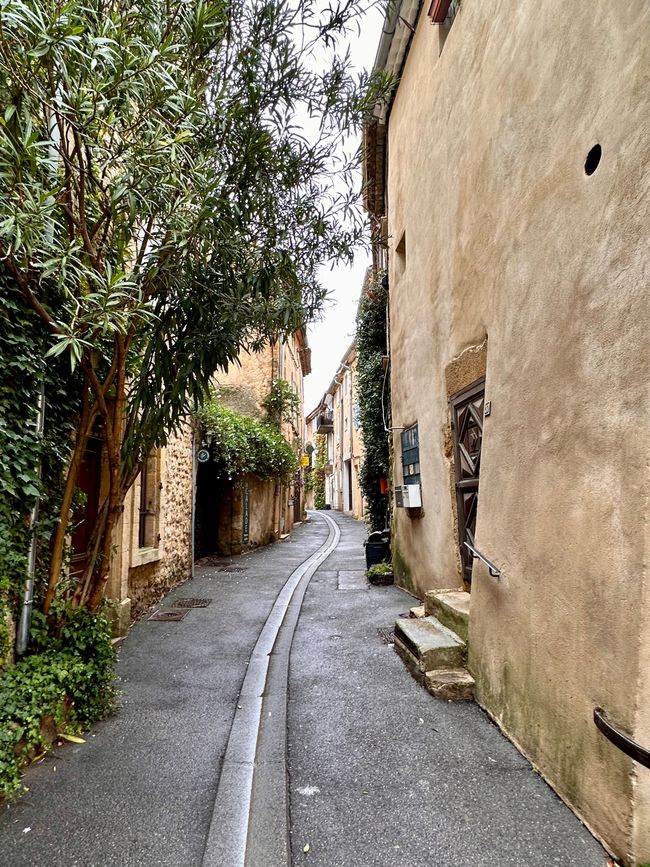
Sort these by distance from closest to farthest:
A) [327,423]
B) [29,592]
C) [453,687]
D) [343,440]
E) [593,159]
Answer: [593,159], [29,592], [453,687], [343,440], [327,423]

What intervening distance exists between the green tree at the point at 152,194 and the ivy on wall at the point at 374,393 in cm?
507

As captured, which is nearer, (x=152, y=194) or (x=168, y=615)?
(x=152, y=194)

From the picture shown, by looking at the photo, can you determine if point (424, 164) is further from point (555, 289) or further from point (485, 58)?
point (555, 289)

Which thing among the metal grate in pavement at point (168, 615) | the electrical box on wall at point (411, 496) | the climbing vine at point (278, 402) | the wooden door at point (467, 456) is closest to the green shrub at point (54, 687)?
the metal grate in pavement at point (168, 615)

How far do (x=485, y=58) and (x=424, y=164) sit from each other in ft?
6.38

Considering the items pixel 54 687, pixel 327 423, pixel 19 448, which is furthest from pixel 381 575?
pixel 327 423

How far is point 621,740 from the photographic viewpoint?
1817 mm

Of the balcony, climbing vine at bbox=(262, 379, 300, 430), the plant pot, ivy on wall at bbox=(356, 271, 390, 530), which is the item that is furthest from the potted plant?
the balcony

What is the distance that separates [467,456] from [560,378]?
85.8 inches

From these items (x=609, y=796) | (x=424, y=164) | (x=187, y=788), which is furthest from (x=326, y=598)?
(x=424, y=164)

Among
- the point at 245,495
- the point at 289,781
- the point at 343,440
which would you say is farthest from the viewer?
the point at 343,440

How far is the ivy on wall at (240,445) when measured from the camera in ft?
33.0

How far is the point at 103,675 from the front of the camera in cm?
321

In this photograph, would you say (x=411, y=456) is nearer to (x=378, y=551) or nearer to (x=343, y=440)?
(x=378, y=551)
